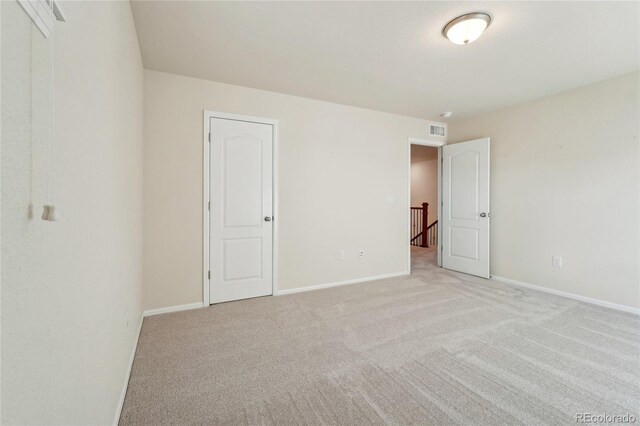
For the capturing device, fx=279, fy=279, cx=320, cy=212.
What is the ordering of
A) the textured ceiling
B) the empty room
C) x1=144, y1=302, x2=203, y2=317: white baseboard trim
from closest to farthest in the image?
the empty room, the textured ceiling, x1=144, y1=302, x2=203, y2=317: white baseboard trim

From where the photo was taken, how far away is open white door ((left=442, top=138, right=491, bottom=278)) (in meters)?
4.09

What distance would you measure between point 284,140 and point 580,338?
135 inches

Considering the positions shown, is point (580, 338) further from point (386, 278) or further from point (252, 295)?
point (252, 295)

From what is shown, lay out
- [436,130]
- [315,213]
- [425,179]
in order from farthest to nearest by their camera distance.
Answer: [425,179], [436,130], [315,213]

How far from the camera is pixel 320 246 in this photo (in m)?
3.69

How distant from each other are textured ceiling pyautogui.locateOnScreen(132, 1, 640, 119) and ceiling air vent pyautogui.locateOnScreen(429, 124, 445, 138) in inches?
45.8

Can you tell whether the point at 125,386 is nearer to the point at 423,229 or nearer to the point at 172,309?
the point at 172,309

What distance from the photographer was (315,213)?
12.0ft

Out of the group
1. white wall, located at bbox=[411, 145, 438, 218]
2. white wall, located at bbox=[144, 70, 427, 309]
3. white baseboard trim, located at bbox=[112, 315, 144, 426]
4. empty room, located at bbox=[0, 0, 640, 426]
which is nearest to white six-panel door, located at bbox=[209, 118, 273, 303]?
empty room, located at bbox=[0, 0, 640, 426]

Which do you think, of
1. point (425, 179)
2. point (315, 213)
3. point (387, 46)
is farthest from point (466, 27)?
point (425, 179)

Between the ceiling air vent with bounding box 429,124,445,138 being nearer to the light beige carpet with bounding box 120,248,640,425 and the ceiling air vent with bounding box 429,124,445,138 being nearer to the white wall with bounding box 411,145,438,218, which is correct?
the white wall with bounding box 411,145,438,218

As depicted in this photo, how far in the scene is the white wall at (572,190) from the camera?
2.90 meters

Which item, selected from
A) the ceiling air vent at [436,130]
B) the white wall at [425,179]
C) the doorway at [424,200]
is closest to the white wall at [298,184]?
the ceiling air vent at [436,130]

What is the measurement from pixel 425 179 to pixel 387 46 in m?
6.27
